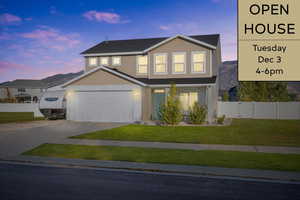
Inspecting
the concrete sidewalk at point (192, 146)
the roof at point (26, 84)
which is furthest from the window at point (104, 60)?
the roof at point (26, 84)

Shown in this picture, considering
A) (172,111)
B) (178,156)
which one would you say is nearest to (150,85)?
(172,111)

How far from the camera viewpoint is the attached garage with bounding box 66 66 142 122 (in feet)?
78.5

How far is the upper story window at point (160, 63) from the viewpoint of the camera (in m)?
25.5

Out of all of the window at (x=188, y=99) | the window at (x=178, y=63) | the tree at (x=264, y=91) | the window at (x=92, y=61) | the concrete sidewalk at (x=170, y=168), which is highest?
the window at (x=92, y=61)

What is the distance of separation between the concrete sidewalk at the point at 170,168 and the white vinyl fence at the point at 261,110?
23952mm

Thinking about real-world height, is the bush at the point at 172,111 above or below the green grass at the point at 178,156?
above

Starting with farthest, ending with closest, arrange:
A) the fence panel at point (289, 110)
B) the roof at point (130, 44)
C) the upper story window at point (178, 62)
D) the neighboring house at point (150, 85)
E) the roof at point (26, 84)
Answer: the roof at point (26, 84), the fence panel at point (289, 110), the roof at point (130, 44), the upper story window at point (178, 62), the neighboring house at point (150, 85)

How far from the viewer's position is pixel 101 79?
24547 mm

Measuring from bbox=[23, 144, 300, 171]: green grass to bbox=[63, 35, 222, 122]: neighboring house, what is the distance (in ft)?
37.3

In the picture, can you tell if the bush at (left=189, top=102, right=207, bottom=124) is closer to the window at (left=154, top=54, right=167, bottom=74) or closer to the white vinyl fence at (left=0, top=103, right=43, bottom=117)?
the window at (left=154, top=54, right=167, bottom=74)

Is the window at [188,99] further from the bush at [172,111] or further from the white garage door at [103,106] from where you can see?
the white garage door at [103,106]


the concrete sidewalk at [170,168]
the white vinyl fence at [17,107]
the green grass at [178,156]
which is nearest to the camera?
the concrete sidewalk at [170,168]

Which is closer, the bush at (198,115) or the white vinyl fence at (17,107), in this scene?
the bush at (198,115)

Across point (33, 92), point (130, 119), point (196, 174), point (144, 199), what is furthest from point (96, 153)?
point (33, 92)
